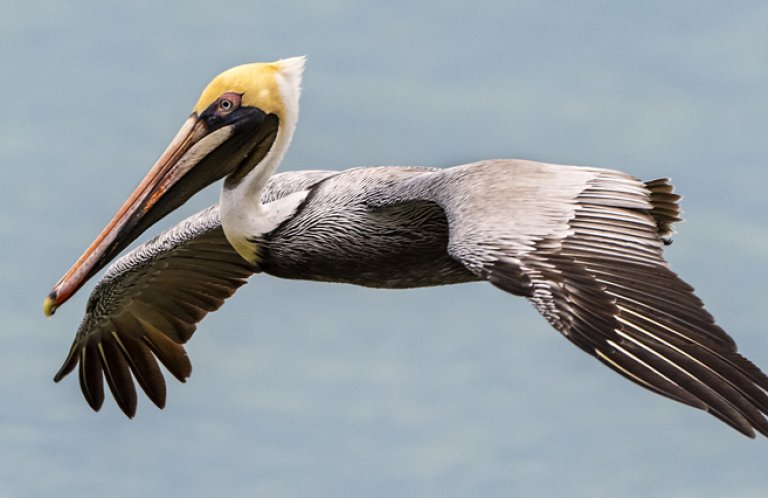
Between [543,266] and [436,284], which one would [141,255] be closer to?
[436,284]

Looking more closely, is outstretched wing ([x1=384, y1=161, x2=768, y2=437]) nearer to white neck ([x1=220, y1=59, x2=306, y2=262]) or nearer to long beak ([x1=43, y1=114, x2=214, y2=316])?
white neck ([x1=220, y1=59, x2=306, y2=262])

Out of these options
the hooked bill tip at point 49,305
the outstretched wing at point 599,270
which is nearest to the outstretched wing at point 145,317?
the hooked bill tip at point 49,305

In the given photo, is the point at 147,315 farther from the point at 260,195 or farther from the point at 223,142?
the point at 223,142

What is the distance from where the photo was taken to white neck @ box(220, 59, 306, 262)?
1141cm

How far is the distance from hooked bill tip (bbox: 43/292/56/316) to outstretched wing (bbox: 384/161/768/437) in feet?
8.92

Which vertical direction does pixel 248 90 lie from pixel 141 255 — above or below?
above

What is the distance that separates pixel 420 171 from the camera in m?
11.4

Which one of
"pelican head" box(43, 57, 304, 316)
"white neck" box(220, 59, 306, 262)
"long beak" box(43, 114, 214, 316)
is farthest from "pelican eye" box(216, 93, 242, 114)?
"white neck" box(220, 59, 306, 262)

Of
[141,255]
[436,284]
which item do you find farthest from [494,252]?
[141,255]

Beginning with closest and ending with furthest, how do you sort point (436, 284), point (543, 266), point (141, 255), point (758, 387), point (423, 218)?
point (758, 387), point (543, 266), point (423, 218), point (436, 284), point (141, 255)

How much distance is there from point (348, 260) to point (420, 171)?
0.86 metres

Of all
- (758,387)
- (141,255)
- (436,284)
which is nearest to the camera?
(758,387)

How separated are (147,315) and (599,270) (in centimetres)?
586

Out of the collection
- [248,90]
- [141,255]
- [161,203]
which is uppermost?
[248,90]
